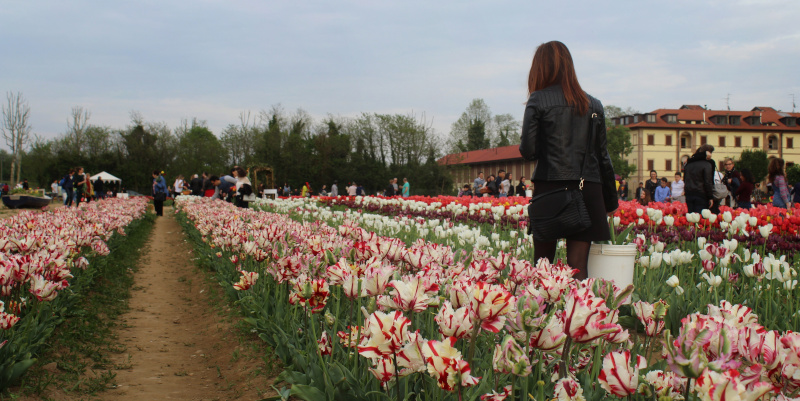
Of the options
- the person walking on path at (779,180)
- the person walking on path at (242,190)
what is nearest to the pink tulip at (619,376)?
the person walking on path at (779,180)

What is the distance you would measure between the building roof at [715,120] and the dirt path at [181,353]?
64291 mm

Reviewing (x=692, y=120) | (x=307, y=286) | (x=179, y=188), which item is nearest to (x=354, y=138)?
(x=179, y=188)

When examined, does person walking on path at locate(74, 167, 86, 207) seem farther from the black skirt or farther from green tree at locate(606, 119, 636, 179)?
green tree at locate(606, 119, 636, 179)

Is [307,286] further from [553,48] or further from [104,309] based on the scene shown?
[104,309]

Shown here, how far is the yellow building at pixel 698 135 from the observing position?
210ft

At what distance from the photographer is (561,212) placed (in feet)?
11.5

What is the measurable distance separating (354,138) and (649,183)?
34.6 metres

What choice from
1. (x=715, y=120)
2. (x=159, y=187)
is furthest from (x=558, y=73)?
(x=715, y=120)

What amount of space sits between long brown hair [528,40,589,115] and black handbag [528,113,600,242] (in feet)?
0.55

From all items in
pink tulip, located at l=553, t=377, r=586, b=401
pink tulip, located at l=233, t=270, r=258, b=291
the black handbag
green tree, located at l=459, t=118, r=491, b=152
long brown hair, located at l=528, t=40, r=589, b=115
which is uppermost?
green tree, located at l=459, t=118, r=491, b=152

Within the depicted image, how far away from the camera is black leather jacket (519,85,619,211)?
11.7 feet

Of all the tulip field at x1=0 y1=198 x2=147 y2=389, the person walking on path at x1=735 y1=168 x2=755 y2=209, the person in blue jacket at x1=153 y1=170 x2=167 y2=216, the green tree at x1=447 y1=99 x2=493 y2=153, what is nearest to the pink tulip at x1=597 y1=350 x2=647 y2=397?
the tulip field at x1=0 y1=198 x2=147 y2=389

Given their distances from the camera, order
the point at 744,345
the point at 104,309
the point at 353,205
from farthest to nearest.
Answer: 1. the point at 353,205
2. the point at 104,309
3. the point at 744,345

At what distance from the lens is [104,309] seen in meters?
5.43
